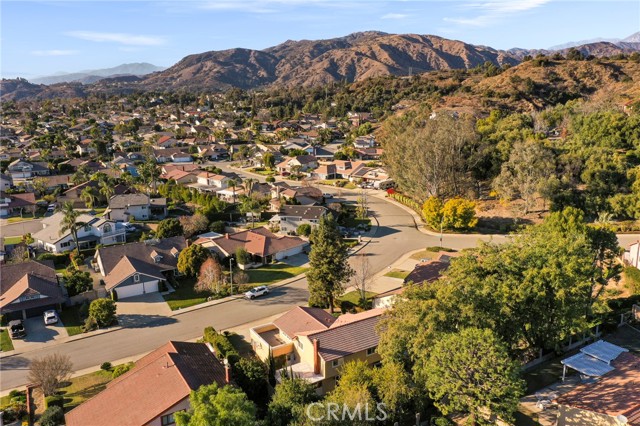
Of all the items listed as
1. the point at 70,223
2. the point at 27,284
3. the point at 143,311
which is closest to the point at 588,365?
the point at 143,311

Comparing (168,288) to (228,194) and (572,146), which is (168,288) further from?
(572,146)

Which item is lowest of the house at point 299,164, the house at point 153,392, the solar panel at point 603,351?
the house at point 153,392

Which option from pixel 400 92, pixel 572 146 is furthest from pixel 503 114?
pixel 400 92

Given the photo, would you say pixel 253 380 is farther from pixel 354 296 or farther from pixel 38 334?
pixel 38 334

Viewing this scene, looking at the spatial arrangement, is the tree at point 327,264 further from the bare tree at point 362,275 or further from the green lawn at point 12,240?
the green lawn at point 12,240

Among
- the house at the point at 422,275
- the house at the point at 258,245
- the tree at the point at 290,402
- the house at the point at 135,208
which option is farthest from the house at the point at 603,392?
the house at the point at 135,208

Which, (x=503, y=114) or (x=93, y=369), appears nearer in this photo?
(x=93, y=369)
